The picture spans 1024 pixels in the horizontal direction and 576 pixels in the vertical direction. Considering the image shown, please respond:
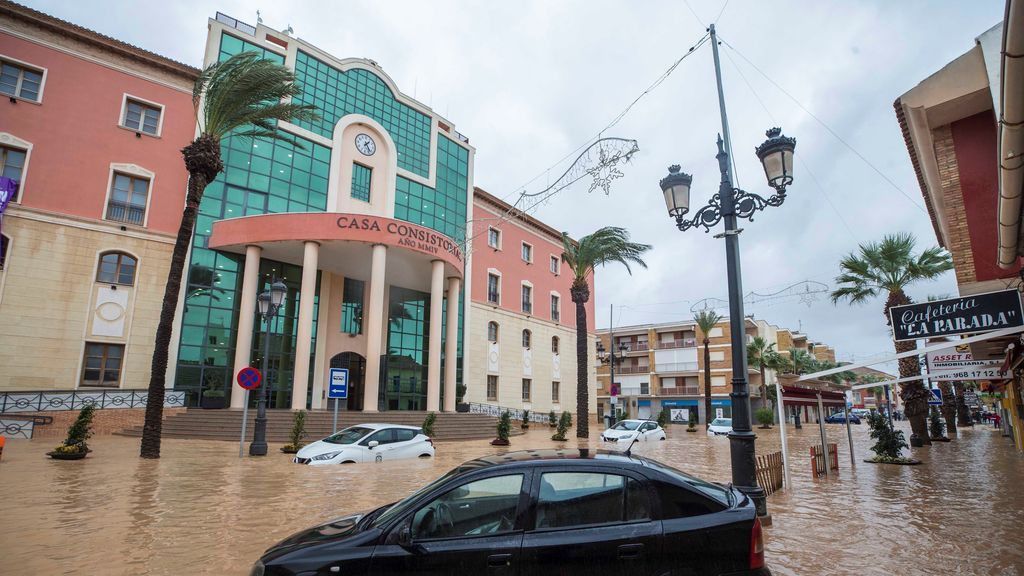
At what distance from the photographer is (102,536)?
607 cm

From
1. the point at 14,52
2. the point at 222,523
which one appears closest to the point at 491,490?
the point at 222,523

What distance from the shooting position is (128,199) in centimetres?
2244

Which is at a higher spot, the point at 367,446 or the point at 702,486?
the point at 702,486

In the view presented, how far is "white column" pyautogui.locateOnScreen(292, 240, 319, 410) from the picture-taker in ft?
72.5

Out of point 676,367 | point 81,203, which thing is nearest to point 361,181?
point 81,203

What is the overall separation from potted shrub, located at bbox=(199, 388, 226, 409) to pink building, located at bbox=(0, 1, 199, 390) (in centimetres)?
235

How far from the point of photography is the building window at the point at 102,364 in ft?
66.6

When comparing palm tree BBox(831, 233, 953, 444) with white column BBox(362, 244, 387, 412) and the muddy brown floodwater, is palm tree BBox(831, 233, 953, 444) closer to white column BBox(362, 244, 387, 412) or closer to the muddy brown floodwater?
the muddy brown floodwater

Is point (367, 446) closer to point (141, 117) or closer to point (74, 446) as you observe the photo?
point (74, 446)

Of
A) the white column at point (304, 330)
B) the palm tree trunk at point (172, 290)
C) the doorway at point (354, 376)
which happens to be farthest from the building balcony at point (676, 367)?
the palm tree trunk at point (172, 290)

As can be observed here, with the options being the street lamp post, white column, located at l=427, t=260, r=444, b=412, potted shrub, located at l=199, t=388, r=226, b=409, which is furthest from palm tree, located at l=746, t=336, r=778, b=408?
the street lamp post

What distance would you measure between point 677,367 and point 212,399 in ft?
161

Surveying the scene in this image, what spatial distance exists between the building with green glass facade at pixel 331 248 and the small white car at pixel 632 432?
8920 mm

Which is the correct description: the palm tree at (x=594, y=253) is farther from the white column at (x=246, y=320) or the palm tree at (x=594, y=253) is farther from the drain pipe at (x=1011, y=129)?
the drain pipe at (x=1011, y=129)
